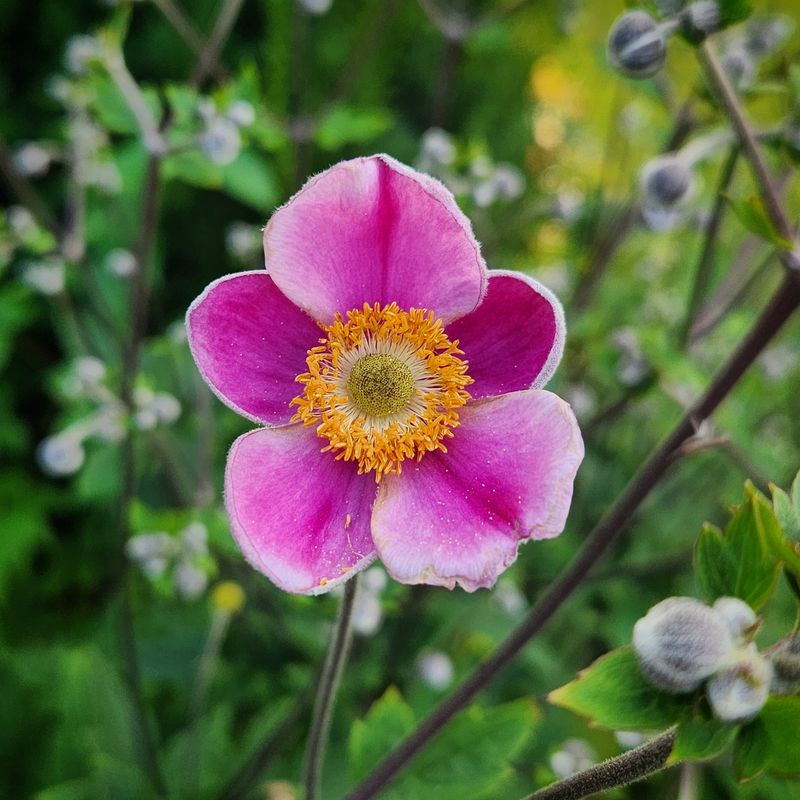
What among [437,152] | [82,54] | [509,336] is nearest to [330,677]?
[509,336]

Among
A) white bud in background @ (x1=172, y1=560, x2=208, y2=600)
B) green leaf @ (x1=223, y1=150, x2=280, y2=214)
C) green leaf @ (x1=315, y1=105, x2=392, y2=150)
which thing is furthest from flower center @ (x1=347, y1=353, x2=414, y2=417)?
green leaf @ (x1=223, y1=150, x2=280, y2=214)

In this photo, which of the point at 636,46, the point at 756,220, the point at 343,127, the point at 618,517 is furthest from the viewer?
the point at 343,127

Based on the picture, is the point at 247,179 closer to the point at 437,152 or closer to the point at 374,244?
the point at 437,152

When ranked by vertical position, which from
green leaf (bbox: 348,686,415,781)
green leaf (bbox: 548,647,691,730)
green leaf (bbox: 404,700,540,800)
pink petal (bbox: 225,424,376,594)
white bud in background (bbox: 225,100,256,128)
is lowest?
green leaf (bbox: 404,700,540,800)

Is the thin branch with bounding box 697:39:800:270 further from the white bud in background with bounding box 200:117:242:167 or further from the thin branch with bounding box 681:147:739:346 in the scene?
the white bud in background with bounding box 200:117:242:167

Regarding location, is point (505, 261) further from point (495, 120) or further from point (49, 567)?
point (49, 567)

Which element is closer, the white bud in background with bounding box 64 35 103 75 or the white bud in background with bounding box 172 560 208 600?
the white bud in background with bounding box 172 560 208 600

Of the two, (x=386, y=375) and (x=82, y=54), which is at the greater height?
(x=82, y=54)

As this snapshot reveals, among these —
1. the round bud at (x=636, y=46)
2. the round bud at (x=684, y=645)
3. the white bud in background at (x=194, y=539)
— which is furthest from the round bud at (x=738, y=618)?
the white bud in background at (x=194, y=539)

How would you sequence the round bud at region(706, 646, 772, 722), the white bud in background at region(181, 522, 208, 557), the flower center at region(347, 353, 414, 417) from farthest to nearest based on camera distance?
the white bud in background at region(181, 522, 208, 557) < the flower center at region(347, 353, 414, 417) < the round bud at region(706, 646, 772, 722)
